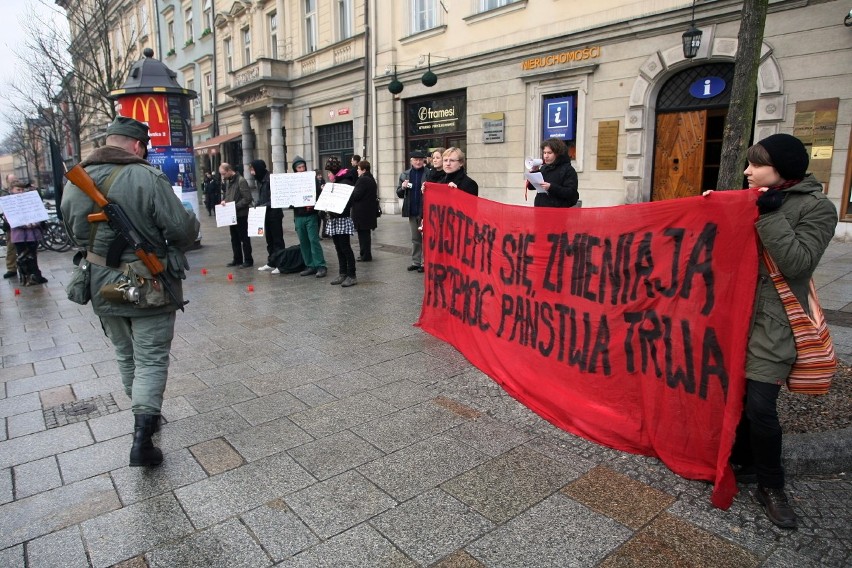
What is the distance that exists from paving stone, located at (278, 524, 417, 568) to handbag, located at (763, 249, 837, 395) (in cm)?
187

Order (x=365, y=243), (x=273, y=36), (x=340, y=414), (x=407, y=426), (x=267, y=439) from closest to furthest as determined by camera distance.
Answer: (x=267, y=439)
(x=407, y=426)
(x=340, y=414)
(x=365, y=243)
(x=273, y=36)

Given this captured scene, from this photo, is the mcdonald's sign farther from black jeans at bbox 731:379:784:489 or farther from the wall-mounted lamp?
black jeans at bbox 731:379:784:489

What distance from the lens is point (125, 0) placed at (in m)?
37.2

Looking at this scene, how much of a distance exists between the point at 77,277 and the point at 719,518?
11.5ft

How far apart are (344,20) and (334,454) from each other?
65.1ft

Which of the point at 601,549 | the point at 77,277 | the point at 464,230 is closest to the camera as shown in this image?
the point at 601,549

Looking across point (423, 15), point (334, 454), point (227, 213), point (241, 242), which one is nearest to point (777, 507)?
point (334, 454)

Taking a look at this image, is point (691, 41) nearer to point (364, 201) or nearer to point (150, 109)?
point (364, 201)

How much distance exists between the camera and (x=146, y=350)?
326 centimetres

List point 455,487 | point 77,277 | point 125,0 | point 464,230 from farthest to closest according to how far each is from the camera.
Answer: point 125,0 < point 464,230 < point 77,277 < point 455,487

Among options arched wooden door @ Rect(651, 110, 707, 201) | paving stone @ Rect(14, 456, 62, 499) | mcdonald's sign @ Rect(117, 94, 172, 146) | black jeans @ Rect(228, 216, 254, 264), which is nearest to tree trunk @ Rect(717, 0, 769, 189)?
paving stone @ Rect(14, 456, 62, 499)

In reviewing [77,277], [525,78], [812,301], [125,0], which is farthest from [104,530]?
[125,0]

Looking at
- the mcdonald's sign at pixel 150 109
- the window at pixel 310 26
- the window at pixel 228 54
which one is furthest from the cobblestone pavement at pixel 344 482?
the window at pixel 228 54

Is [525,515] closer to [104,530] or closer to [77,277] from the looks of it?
[104,530]
